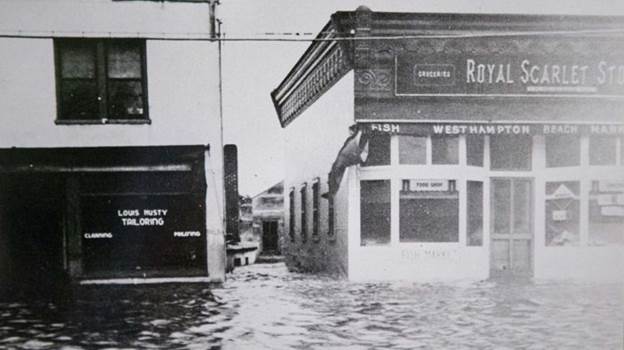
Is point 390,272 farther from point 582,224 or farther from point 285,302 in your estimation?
point 582,224

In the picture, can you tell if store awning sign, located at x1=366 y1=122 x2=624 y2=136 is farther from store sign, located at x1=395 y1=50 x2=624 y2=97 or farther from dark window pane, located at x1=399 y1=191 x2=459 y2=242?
dark window pane, located at x1=399 y1=191 x2=459 y2=242

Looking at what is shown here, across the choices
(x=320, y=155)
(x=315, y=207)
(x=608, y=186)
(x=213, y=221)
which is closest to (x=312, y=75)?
(x=320, y=155)

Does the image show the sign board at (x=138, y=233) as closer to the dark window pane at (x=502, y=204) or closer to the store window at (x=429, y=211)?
the store window at (x=429, y=211)

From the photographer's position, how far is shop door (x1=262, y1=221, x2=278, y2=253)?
78.2ft

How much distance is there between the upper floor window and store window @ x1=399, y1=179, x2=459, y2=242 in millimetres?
4081

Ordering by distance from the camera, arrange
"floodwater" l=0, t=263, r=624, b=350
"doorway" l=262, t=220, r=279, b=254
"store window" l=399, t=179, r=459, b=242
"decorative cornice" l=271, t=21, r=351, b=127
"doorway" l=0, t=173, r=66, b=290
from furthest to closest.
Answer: "doorway" l=262, t=220, r=279, b=254
"decorative cornice" l=271, t=21, r=351, b=127
"store window" l=399, t=179, r=459, b=242
"doorway" l=0, t=173, r=66, b=290
"floodwater" l=0, t=263, r=624, b=350

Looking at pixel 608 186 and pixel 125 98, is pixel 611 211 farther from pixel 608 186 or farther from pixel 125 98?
pixel 125 98

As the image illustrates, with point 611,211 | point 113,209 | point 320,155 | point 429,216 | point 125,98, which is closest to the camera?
point 611,211

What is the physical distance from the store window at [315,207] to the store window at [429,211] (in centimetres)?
278

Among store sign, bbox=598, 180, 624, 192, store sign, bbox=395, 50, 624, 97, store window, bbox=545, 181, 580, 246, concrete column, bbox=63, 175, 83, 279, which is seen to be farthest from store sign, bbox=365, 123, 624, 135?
concrete column, bbox=63, 175, 83, 279

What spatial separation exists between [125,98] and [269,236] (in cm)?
1500

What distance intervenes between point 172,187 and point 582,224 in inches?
234

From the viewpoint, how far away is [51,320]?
6.98 metres

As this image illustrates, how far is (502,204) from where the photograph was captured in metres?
9.86
